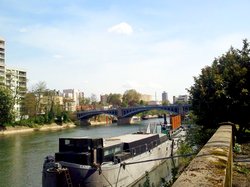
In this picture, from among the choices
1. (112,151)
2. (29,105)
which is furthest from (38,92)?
(112,151)

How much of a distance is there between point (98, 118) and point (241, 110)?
138 metres

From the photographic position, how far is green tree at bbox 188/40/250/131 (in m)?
21.4

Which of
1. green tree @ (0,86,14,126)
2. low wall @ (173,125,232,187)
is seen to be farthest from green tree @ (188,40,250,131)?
green tree @ (0,86,14,126)

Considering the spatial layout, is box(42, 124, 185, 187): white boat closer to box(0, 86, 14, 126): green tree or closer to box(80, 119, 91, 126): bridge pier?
box(0, 86, 14, 126): green tree

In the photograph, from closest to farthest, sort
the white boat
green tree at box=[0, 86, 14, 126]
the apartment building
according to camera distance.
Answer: the white boat → green tree at box=[0, 86, 14, 126] → the apartment building

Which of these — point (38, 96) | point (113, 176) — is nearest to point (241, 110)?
point (113, 176)

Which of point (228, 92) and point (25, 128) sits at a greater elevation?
point (228, 92)

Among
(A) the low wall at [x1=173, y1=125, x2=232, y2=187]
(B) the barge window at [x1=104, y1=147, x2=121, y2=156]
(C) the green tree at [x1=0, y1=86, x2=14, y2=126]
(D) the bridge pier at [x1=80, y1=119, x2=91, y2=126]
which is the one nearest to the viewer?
(A) the low wall at [x1=173, y1=125, x2=232, y2=187]

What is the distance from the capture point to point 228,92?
2175 centimetres

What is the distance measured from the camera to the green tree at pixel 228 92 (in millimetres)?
21375

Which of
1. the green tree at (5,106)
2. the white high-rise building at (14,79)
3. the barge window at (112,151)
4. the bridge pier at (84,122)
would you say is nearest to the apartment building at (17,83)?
the white high-rise building at (14,79)

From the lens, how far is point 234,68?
22.0m

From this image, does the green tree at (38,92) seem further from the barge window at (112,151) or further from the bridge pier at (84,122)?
the barge window at (112,151)

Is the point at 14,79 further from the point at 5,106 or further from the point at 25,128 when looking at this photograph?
the point at 5,106
